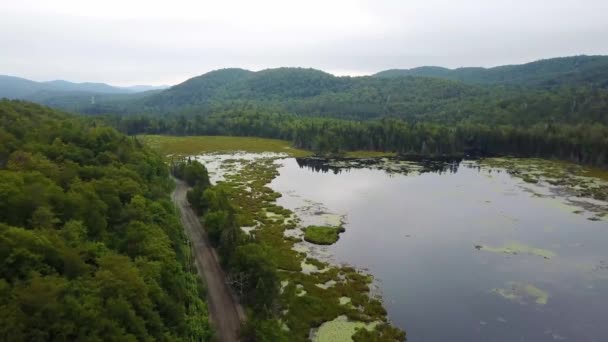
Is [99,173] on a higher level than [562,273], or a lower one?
higher

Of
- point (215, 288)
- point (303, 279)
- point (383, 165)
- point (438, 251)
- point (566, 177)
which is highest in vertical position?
point (566, 177)

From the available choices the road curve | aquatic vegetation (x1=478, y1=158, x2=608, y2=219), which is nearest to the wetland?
aquatic vegetation (x1=478, y1=158, x2=608, y2=219)

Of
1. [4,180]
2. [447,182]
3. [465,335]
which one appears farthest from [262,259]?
[447,182]

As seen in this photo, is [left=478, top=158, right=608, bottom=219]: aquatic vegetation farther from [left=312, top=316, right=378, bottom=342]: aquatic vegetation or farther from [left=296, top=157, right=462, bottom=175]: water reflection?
[left=312, top=316, right=378, bottom=342]: aquatic vegetation

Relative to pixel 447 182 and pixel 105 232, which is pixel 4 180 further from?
pixel 447 182

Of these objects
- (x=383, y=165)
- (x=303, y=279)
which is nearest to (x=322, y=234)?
(x=303, y=279)

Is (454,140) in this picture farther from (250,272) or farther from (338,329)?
(250,272)
